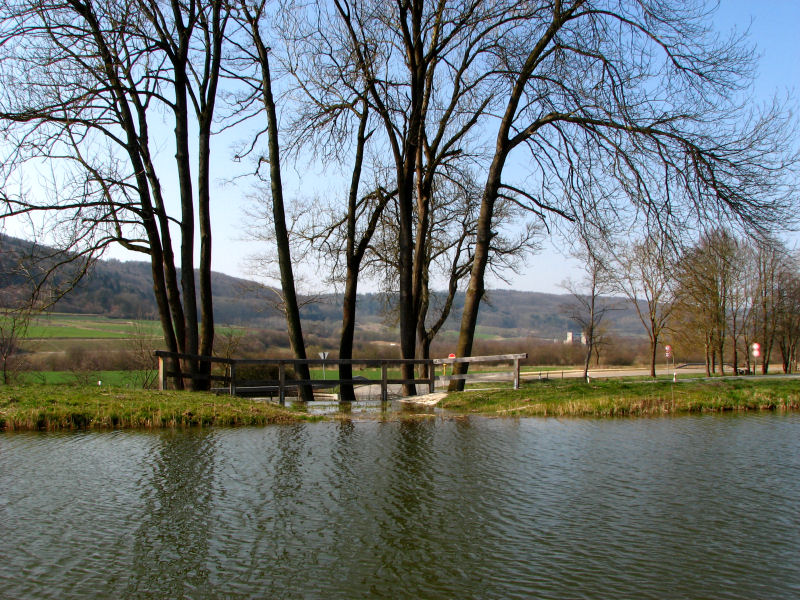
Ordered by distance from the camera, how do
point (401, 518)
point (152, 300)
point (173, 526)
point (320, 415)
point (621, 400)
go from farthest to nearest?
point (152, 300)
point (621, 400)
point (320, 415)
point (401, 518)
point (173, 526)

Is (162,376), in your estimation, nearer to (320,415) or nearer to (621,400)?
(320,415)

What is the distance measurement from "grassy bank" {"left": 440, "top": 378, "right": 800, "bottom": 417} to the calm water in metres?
3.55

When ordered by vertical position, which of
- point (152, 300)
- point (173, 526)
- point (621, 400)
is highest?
point (152, 300)

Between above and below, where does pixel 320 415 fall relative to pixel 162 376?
below

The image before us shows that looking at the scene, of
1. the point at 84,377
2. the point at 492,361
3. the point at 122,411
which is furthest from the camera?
→ the point at 84,377

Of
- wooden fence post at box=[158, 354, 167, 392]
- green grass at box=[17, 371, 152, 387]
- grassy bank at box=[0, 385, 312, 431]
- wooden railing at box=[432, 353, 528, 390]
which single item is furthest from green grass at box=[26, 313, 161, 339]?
grassy bank at box=[0, 385, 312, 431]

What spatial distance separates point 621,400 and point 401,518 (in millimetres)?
9220

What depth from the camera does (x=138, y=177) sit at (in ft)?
58.3

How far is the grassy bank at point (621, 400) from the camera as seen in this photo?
44.9ft

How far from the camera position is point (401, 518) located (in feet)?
19.9

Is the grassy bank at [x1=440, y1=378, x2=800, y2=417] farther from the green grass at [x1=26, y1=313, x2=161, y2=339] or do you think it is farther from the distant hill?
the green grass at [x1=26, y1=313, x2=161, y2=339]

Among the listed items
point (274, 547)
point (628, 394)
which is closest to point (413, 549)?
point (274, 547)

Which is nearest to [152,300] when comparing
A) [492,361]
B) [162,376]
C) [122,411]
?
[162,376]

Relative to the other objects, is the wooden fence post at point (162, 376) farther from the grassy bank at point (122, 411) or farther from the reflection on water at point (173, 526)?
the reflection on water at point (173, 526)
